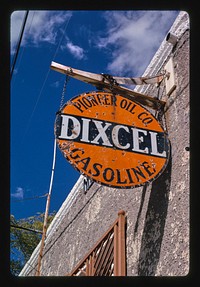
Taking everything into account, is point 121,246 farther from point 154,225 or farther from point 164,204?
point 164,204

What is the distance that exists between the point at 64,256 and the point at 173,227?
452cm

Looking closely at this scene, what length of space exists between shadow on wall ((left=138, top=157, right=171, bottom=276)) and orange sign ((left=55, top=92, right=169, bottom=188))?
1.29 feet

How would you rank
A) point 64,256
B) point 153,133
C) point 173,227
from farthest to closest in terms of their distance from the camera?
1. point 64,256
2. point 153,133
3. point 173,227

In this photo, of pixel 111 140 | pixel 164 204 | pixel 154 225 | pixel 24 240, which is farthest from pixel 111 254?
pixel 24 240

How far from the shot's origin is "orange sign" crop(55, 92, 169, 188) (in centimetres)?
504

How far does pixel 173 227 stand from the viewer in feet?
16.8

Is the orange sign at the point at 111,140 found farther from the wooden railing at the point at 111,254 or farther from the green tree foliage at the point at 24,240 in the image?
the green tree foliage at the point at 24,240

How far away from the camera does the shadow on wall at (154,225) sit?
5.38m

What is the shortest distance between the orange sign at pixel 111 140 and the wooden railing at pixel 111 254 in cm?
140

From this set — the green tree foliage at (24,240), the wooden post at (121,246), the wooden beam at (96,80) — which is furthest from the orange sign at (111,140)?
the green tree foliage at (24,240)

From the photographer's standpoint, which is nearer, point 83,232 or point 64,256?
point 83,232
